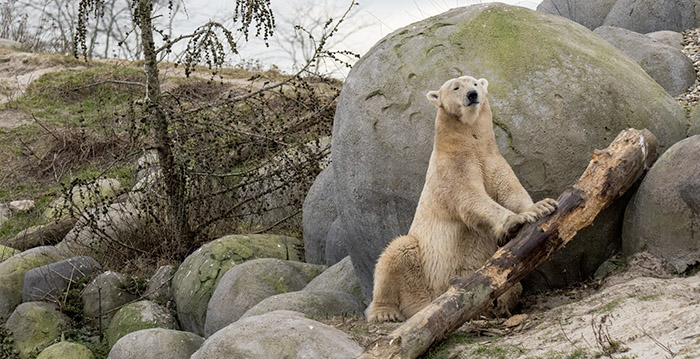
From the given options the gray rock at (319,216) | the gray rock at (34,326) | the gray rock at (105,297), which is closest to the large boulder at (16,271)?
the gray rock at (34,326)

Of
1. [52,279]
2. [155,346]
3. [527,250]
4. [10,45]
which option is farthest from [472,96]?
[10,45]

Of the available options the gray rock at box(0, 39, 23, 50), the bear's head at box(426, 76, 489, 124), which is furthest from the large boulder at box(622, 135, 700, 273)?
the gray rock at box(0, 39, 23, 50)

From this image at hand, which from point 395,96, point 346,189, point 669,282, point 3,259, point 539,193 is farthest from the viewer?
point 3,259

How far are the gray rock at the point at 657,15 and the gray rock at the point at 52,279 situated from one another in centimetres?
1122

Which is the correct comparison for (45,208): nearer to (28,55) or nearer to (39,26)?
(28,55)

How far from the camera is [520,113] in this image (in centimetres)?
638

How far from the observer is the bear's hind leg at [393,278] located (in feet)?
20.0

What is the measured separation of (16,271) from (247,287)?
4739 millimetres

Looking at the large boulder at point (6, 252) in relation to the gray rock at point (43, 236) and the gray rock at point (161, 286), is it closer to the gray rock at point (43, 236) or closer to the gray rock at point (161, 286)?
the gray rock at point (43, 236)

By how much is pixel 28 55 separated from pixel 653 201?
23.6 meters

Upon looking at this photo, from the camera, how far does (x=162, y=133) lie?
34.1ft

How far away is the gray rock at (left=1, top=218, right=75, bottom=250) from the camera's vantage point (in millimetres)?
13438

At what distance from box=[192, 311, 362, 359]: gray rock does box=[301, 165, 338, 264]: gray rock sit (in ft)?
14.4

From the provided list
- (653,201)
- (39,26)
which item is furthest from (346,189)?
(39,26)
